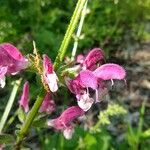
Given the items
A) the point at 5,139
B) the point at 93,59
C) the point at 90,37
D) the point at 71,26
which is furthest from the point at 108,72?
the point at 90,37

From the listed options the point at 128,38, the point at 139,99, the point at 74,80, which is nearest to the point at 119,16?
the point at 128,38

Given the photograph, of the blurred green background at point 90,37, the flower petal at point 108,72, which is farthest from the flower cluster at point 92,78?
the blurred green background at point 90,37

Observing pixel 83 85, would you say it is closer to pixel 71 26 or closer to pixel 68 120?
pixel 71 26

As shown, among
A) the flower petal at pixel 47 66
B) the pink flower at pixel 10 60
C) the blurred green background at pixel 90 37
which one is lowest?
the blurred green background at pixel 90 37

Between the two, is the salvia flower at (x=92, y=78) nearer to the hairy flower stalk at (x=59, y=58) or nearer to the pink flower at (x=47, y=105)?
the hairy flower stalk at (x=59, y=58)

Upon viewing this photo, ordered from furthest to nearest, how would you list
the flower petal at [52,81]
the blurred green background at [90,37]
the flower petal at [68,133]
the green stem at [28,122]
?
the blurred green background at [90,37] < the flower petal at [68,133] < the green stem at [28,122] < the flower petal at [52,81]

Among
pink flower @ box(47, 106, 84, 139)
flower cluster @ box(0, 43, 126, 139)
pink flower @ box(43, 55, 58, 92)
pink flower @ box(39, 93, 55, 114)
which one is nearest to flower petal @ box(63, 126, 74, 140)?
pink flower @ box(47, 106, 84, 139)

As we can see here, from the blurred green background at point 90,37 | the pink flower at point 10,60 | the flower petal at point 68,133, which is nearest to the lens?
the pink flower at point 10,60
